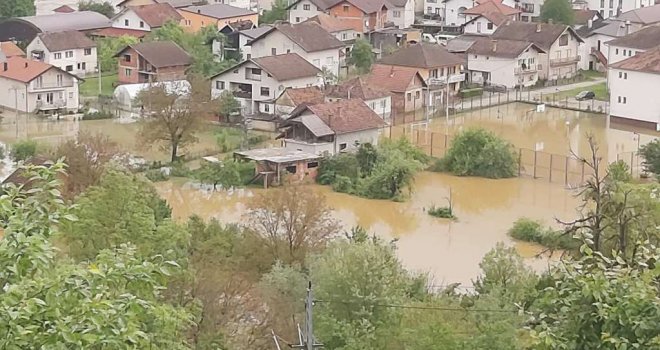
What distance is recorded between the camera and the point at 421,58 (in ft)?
34.4

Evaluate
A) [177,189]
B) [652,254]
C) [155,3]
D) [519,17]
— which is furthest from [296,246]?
[519,17]

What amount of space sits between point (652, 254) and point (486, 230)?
4574mm

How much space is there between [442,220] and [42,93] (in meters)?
3.99

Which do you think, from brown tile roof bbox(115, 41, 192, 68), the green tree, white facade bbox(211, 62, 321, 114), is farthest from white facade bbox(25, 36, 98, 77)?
the green tree

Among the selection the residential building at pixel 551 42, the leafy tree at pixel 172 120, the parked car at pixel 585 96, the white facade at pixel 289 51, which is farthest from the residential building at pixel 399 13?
the leafy tree at pixel 172 120

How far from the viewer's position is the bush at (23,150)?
7629mm

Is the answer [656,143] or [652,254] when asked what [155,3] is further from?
[652,254]

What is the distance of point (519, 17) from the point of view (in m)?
13.5

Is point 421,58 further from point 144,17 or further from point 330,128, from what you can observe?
point 144,17

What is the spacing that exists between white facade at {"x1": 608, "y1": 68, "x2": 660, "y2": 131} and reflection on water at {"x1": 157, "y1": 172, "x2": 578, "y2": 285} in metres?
A: 2.28

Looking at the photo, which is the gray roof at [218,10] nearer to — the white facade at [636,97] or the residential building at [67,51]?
the residential building at [67,51]

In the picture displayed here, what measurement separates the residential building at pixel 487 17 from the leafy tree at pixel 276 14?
196 centimetres

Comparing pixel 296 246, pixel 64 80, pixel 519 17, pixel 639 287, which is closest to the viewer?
pixel 639 287

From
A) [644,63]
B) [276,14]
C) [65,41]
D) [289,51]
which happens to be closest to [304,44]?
[289,51]
